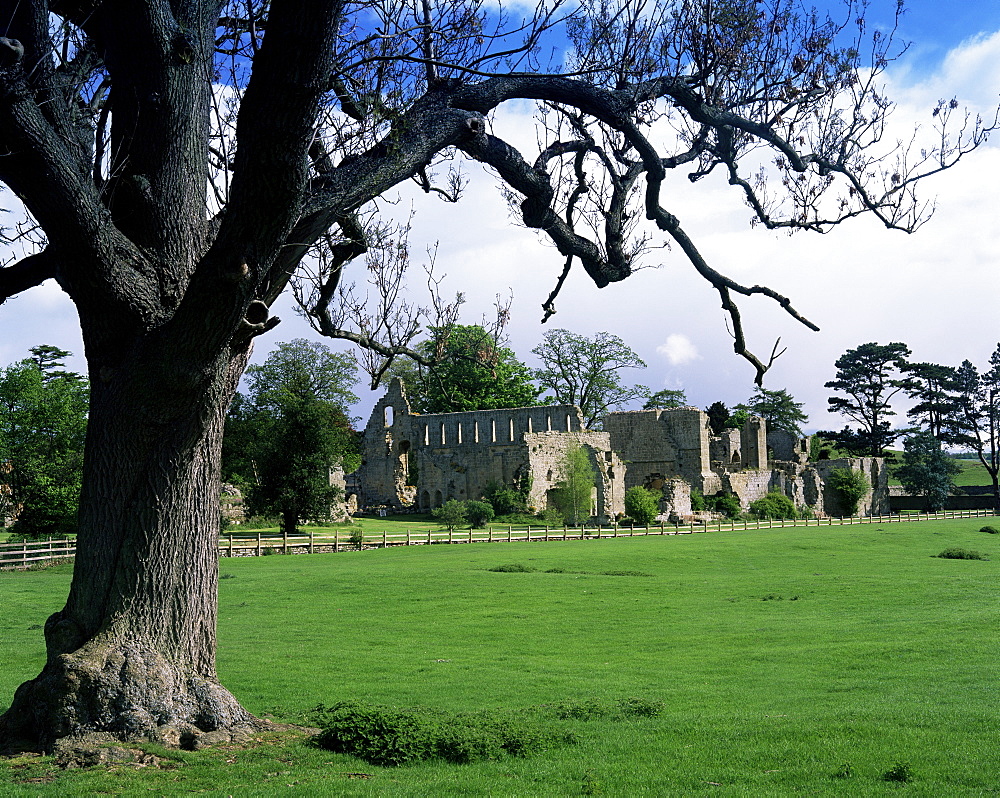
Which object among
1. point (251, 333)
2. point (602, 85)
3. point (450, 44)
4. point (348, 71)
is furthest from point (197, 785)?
point (602, 85)

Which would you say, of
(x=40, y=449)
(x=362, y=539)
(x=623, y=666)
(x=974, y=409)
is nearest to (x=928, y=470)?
(x=974, y=409)

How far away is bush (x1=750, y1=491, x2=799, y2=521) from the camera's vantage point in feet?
189

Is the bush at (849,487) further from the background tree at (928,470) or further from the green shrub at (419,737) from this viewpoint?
the green shrub at (419,737)

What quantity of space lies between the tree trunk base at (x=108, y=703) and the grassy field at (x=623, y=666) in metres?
0.33

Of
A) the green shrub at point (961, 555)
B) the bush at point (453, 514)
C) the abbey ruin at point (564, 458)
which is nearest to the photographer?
the green shrub at point (961, 555)

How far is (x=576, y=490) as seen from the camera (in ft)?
161

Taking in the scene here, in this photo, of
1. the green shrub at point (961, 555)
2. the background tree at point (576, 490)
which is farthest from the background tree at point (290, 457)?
the green shrub at point (961, 555)

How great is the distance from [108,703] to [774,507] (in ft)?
180

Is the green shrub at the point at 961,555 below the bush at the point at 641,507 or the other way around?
below

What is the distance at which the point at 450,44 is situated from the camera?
27.3 feet

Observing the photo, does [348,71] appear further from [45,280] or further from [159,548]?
[159,548]

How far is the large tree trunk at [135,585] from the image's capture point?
6883 millimetres

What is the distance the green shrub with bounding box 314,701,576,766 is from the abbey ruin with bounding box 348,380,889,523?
4452 cm

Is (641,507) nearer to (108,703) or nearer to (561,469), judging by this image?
(561,469)
